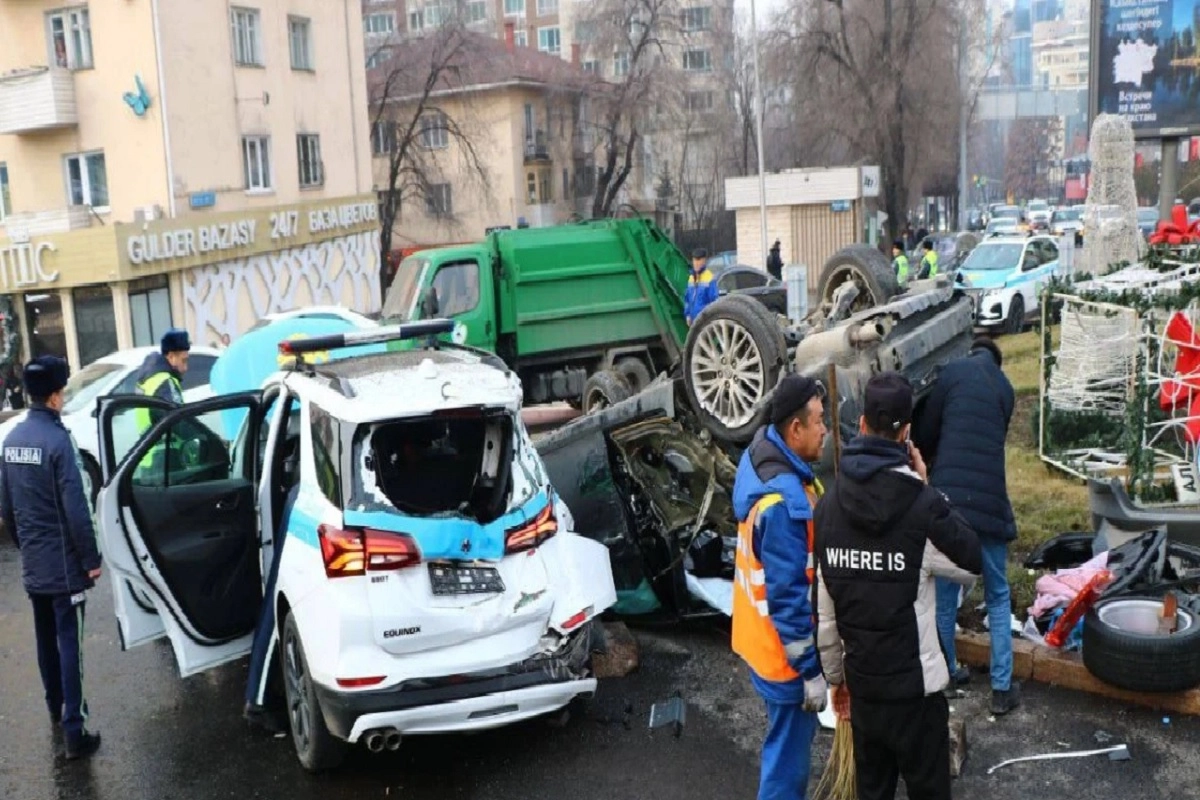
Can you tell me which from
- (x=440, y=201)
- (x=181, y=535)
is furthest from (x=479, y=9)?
(x=181, y=535)

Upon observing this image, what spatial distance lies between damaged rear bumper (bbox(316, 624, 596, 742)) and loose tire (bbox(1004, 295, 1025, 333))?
17.2 meters

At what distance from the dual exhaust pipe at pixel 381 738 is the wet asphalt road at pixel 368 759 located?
362 millimetres

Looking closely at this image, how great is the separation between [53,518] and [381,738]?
2210 millimetres

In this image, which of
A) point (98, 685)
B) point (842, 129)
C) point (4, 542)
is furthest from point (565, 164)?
point (98, 685)

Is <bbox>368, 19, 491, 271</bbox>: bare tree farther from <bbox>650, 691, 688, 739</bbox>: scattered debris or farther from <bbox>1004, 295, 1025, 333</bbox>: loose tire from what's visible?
<bbox>650, 691, 688, 739</bbox>: scattered debris

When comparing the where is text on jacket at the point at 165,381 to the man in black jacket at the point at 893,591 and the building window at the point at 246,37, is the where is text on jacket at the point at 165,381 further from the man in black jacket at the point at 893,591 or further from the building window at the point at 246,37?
the building window at the point at 246,37

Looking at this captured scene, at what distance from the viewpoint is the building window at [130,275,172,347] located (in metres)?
23.6

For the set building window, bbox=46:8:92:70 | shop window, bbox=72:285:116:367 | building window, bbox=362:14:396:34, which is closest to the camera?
shop window, bbox=72:285:116:367

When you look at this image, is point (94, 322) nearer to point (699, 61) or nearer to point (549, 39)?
point (699, 61)

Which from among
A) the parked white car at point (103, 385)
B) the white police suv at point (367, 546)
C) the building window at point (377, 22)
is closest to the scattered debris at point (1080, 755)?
the white police suv at point (367, 546)

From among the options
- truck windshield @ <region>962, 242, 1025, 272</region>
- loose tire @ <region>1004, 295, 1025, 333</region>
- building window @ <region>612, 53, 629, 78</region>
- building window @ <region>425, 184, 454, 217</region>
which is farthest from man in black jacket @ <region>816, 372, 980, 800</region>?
building window @ <region>612, 53, 629, 78</region>

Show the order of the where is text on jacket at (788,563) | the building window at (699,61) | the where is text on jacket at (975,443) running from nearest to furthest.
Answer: the where is text on jacket at (788,563), the where is text on jacket at (975,443), the building window at (699,61)

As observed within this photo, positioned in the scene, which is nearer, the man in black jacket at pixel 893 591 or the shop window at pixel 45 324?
the man in black jacket at pixel 893 591

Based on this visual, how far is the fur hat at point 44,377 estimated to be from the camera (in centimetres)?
585
